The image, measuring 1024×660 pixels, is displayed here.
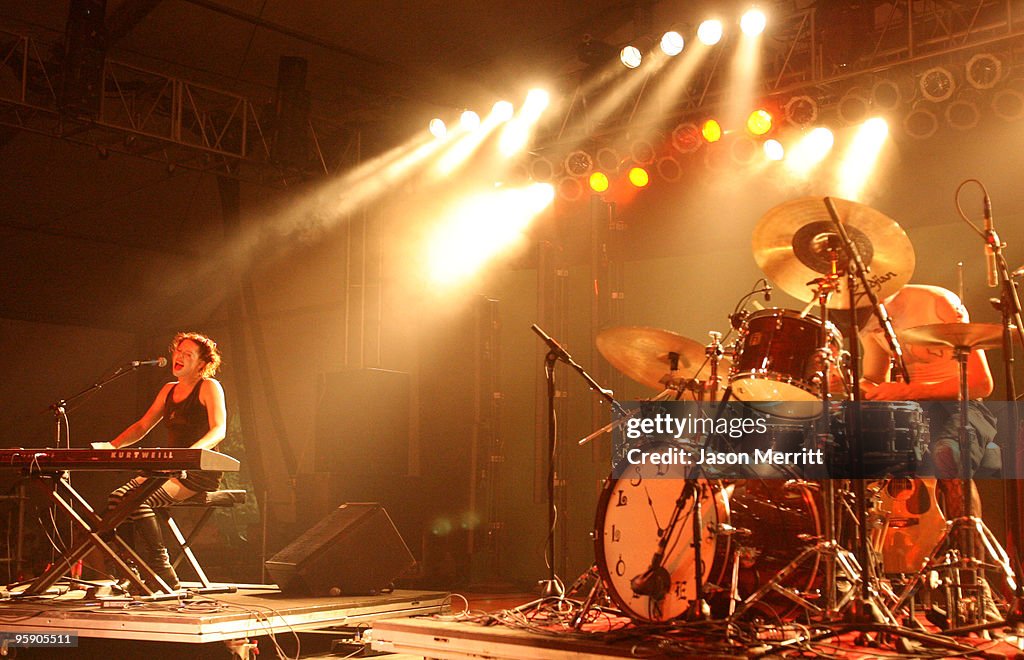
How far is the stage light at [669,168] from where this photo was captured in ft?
25.2

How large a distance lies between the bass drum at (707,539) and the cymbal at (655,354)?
1.77ft

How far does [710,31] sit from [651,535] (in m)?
4.28

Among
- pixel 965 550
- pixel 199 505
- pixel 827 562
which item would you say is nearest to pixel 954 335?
pixel 965 550

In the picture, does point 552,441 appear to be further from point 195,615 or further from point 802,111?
point 802,111

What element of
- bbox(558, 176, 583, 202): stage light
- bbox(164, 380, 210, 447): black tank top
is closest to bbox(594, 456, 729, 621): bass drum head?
bbox(164, 380, 210, 447): black tank top

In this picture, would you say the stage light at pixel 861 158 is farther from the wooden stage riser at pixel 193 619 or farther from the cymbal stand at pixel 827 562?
the wooden stage riser at pixel 193 619

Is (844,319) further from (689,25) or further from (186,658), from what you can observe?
(186,658)

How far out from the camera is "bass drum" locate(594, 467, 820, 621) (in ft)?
12.7

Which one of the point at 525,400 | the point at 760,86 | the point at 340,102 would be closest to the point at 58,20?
the point at 340,102

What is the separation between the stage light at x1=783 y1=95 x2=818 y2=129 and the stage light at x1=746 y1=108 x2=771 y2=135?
18 cm

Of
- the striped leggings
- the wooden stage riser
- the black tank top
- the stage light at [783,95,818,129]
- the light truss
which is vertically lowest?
the wooden stage riser

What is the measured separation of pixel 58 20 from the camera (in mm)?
8430

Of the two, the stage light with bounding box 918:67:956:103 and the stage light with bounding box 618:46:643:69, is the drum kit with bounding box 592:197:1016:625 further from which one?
the stage light with bounding box 618:46:643:69

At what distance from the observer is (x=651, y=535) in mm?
4035
